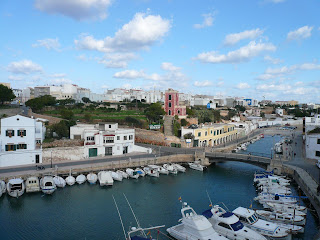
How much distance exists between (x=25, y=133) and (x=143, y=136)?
18.4 meters

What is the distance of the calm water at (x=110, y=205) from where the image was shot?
17.7 m

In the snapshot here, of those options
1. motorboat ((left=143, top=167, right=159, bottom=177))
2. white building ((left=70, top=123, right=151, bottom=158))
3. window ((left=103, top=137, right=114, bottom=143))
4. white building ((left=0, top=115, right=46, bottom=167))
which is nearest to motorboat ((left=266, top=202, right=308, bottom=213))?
motorboat ((left=143, top=167, right=159, bottom=177))

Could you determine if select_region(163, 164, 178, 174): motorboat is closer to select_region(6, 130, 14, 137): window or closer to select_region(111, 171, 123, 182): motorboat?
select_region(111, 171, 123, 182): motorboat

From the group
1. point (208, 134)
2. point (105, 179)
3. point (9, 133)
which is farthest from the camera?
point (208, 134)

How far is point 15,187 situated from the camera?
22.8 metres

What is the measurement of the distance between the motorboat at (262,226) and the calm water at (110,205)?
182 cm

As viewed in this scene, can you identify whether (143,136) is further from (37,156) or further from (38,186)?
(38,186)

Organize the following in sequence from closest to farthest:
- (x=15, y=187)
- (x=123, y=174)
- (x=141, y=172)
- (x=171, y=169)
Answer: (x=15, y=187) < (x=123, y=174) < (x=141, y=172) < (x=171, y=169)

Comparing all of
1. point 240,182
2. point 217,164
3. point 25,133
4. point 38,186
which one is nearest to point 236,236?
point 240,182

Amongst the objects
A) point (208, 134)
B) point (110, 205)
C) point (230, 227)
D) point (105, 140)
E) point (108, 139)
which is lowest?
point (110, 205)

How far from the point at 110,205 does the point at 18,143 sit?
14033 millimetres

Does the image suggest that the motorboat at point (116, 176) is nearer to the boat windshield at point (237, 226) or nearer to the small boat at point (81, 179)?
the small boat at point (81, 179)

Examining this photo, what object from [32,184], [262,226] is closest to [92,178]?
[32,184]

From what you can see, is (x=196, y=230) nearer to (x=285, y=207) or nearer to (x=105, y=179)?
(x=285, y=207)
